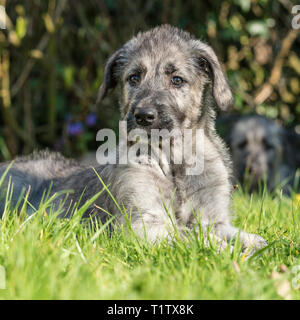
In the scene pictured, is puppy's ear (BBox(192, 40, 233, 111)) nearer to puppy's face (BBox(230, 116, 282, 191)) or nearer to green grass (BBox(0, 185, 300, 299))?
green grass (BBox(0, 185, 300, 299))

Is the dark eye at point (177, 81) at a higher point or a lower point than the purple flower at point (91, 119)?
higher

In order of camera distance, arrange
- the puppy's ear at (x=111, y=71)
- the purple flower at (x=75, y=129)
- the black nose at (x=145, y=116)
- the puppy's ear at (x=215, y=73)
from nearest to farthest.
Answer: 1. the black nose at (x=145, y=116)
2. the puppy's ear at (x=215, y=73)
3. the puppy's ear at (x=111, y=71)
4. the purple flower at (x=75, y=129)

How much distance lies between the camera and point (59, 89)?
7.61m

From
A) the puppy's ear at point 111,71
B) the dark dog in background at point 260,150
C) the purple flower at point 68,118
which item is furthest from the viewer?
the purple flower at point 68,118

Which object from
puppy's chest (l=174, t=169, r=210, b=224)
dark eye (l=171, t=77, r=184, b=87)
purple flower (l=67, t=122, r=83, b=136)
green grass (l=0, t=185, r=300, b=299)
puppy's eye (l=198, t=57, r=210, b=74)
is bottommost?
green grass (l=0, t=185, r=300, b=299)

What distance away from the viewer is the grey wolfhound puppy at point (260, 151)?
6531mm

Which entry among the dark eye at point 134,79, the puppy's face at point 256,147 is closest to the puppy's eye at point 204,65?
the dark eye at point 134,79

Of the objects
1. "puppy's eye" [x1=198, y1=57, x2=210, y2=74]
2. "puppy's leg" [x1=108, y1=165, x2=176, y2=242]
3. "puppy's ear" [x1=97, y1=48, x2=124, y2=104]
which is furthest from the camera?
"puppy's ear" [x1=97, y1=48, x2=124, y2=104]

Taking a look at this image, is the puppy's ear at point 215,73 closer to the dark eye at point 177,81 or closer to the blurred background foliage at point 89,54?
the dark eye at point 177,81

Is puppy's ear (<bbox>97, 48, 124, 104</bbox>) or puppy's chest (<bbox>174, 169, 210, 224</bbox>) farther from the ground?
puppy's ear (<bbox>97, 48, 124, 104</bbox>)

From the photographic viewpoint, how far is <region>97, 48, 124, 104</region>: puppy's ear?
13.0 ft

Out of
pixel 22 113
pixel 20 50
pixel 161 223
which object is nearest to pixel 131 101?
pixel 161 223

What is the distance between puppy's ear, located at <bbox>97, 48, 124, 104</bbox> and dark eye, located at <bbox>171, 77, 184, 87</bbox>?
541 millimetres

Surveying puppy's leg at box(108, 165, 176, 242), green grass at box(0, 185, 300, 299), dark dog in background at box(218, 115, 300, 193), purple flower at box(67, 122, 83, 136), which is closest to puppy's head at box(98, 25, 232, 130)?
puppy's leg at box(108, 165, 176, 242)
